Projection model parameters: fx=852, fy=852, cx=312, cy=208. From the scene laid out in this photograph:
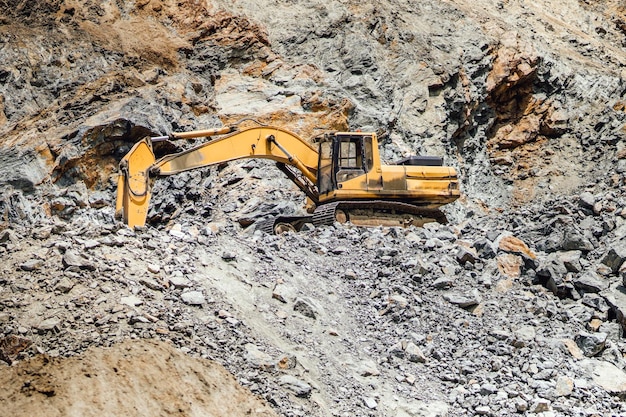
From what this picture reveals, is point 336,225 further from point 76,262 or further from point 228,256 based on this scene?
point 76,262

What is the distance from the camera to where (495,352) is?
8.66 meters

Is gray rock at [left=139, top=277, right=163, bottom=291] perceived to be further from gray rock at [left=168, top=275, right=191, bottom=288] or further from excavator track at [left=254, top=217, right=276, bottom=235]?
excavator track at [left=254, top=217, right=276, bottom=235]

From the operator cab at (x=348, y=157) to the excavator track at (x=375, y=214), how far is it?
0.46 metres

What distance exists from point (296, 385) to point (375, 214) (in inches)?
263

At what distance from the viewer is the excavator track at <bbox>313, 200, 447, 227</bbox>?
1301 centimetres

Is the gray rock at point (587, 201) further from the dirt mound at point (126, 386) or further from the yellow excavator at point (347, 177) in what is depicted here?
the dirt mound at point (126, 386)

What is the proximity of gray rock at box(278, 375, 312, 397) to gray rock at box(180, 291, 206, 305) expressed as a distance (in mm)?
1197

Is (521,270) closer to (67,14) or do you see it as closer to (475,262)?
(475,262)

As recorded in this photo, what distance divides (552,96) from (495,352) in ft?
42.1

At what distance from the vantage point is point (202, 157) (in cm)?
1198

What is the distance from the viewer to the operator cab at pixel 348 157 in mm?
13469

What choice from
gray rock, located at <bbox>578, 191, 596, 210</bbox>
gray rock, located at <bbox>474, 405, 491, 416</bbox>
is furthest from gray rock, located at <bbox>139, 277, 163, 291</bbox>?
gray rock, located at <bbox>578, 191, 596, 210</bbox>

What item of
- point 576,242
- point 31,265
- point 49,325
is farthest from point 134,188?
point 576,242

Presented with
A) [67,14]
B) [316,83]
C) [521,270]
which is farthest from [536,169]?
[67,14]
